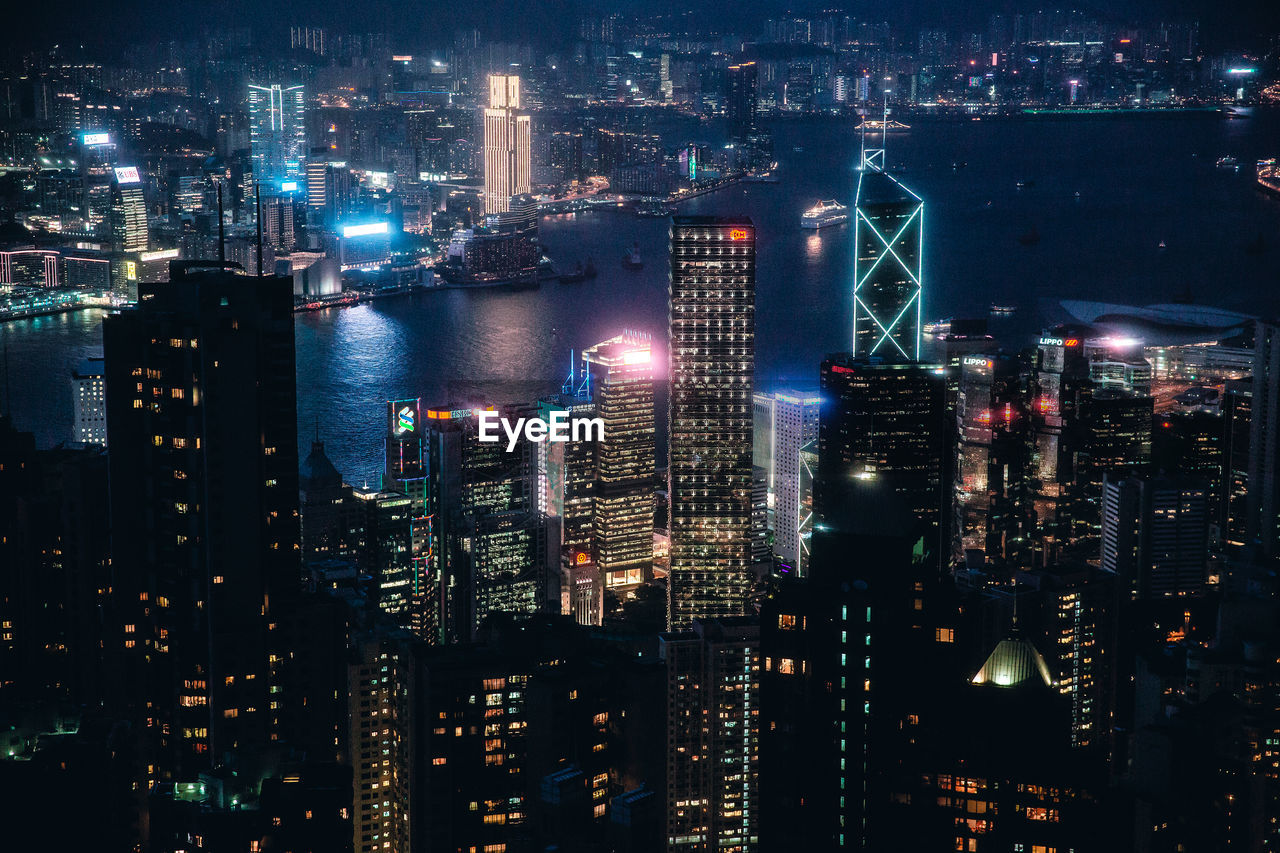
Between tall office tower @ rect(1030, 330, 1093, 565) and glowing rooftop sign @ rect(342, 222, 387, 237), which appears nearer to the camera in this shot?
tall office tower @ rect(1030, 330, 1093, 565)

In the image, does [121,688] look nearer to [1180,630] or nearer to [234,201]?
[1180,630]

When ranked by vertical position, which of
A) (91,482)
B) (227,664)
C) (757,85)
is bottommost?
(227,664)

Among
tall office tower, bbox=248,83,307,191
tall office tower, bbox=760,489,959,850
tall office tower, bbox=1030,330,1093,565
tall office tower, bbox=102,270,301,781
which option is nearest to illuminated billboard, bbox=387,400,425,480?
tall office tower, bbox=1030,330,1093,565

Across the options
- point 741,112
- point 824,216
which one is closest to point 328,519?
point 824,216

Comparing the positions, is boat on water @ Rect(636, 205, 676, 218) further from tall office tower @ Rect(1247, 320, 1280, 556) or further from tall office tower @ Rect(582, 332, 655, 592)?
tall office tower @ Rect(1247, 320, 1280, 556)

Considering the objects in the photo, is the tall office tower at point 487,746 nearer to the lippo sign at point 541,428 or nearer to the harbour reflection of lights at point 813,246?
the lippo sign at point 541,428

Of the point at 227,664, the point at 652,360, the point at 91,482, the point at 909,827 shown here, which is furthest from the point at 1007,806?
the point at 652,360

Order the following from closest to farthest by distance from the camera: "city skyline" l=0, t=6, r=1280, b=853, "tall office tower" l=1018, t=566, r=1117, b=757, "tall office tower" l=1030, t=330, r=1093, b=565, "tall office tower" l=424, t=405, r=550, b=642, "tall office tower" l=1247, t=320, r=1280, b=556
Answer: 1. "city skyline" l=0, t=6, r=1280, b=853
2. "tall office tower" l=1018, t=566, r=1117, b=757
3. "tall office tower" l=424, t=405, r=550, b=642
4. "tall office tower" l=1247, t=320, r=1280, b=556
5. "tall office tower" l=1030, t=330, r=1093, b=565
